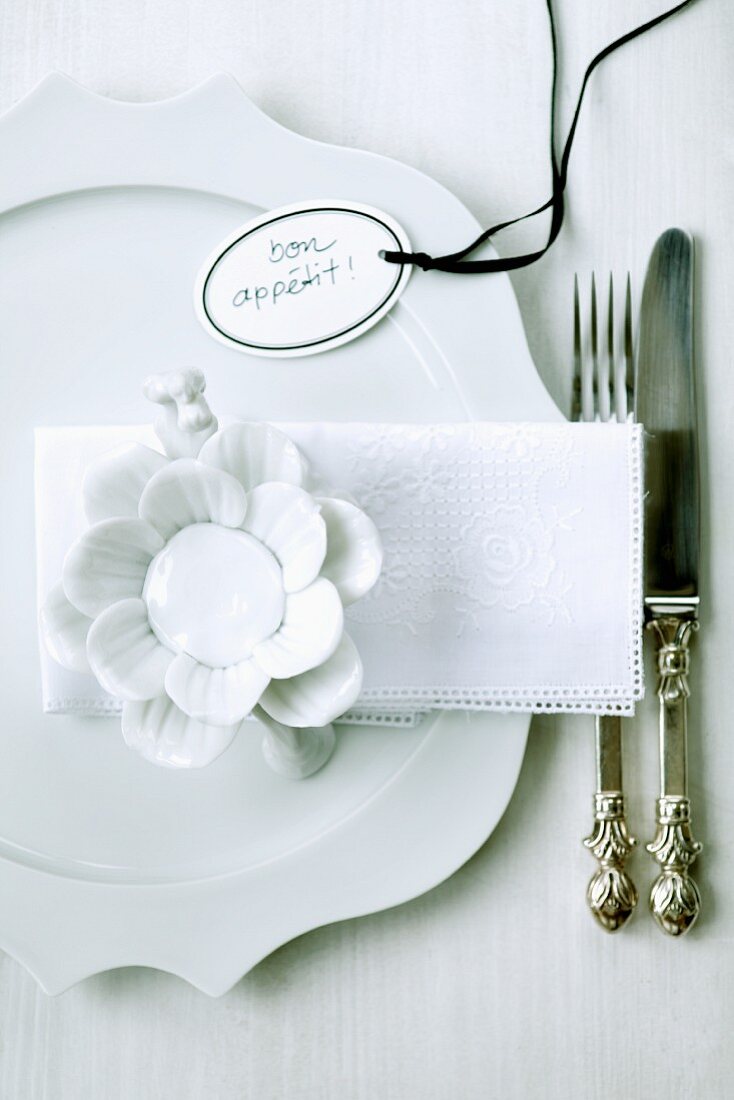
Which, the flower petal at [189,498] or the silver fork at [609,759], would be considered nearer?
the flower petal at [189,498]

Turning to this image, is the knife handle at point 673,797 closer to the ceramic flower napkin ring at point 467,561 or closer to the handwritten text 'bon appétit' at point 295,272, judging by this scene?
the ceramic flower napkin ring at point 467,561

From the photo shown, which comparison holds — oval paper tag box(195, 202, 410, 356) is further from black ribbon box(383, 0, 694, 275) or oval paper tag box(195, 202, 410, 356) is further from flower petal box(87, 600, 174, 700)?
flower petal box(87, 600, 174, 700)

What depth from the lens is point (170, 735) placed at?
1.41 feet

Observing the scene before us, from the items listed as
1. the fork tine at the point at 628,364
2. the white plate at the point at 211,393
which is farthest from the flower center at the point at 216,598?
the fork tine at the point at 628,364

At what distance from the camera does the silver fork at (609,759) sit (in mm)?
522

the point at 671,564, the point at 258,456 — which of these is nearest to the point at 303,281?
the point at 258,456

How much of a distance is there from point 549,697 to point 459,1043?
0.65 feet

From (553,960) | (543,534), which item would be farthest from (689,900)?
(543,534)

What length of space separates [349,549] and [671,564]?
189 millimetres

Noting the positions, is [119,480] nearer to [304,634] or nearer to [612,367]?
[304,634]

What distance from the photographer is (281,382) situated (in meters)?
0.53

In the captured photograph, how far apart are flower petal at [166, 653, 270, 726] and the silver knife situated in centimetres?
22

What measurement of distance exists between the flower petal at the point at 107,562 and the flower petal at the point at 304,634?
6 cm

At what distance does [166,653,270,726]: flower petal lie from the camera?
42 cm
